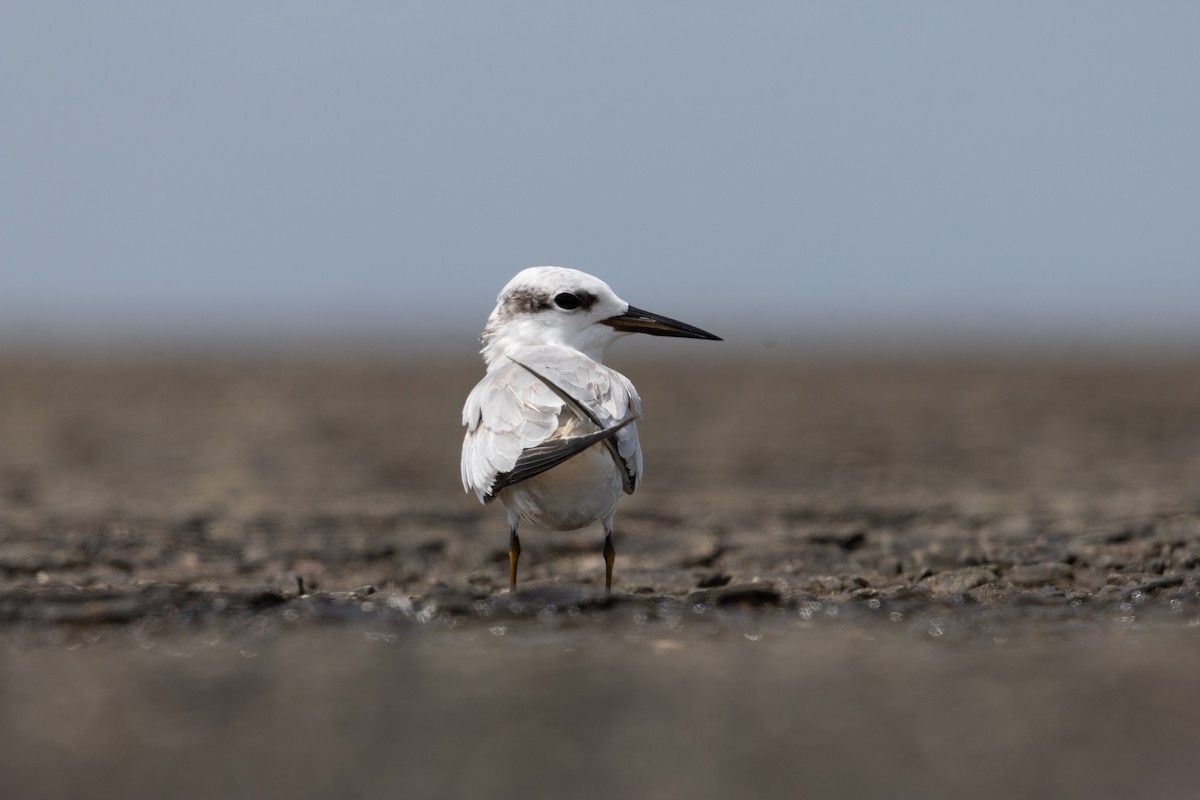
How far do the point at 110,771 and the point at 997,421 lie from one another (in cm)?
1300

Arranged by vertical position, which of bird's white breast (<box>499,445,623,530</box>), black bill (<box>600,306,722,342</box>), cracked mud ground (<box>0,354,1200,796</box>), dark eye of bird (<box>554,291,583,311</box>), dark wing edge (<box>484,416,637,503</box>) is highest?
dark eye of bird (<box>554,291,583,311</box>)

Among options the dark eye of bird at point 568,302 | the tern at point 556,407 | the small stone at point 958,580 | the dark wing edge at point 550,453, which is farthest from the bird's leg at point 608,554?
the small stone at point 958,580

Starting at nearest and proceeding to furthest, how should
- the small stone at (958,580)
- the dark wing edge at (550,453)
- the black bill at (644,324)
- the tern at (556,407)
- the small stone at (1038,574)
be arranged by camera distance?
the dark wing edge at (550,453) → the tern at (556,407) → the small stone at (958,580) → the small stone at (1038,574) → the black bill at (644,324)

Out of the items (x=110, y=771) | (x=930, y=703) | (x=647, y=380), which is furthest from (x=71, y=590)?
(x=647, y=380)

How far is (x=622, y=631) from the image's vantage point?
202 inches

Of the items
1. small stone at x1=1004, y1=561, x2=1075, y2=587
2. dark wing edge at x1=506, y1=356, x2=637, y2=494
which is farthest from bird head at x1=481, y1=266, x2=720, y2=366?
small stone at x1=1004, y1=561, x2=1075, y2=587

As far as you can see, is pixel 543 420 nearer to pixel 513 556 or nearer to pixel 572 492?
pixel 572 492

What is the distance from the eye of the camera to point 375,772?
3453mm

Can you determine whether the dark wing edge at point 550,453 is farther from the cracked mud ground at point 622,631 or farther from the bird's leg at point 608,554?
the bird's leg at point 608,554

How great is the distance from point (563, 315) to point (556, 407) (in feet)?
2.54

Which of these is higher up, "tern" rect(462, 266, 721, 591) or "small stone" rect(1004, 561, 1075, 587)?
"tern" rect(462, 266, 721, 591)

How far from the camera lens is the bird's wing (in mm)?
5289

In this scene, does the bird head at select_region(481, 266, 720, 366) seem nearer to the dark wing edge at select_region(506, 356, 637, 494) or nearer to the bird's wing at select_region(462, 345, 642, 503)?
the bird's wing at select_region(462, 345, 642, 503)

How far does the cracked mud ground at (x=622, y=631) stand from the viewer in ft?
11.5
